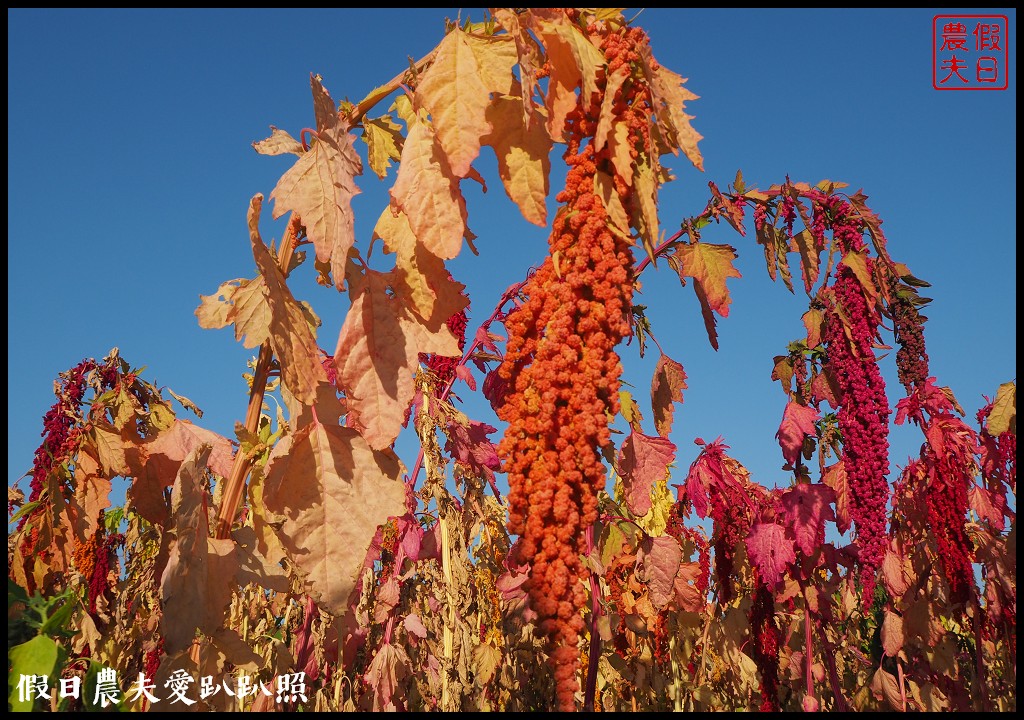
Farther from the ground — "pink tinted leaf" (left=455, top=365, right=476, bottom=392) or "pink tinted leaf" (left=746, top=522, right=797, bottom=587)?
"pink tinted leaf" (left=455, top=365, right=476, bottom=392)

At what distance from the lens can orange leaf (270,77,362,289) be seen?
2.09 metres

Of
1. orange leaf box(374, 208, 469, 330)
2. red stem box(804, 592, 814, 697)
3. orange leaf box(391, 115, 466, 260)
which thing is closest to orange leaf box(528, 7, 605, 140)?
orange leaf box(391, 115, 466, 260)

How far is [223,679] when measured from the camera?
2.34 metres

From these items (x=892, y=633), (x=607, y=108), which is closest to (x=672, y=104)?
(x=607, y=108)

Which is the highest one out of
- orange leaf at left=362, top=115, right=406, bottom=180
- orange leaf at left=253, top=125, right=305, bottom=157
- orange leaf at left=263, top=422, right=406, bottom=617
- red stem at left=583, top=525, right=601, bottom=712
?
orange leaf at left=362, top=115, right=406, bottom=180

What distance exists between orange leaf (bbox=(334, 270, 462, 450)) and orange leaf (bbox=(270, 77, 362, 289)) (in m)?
0.16

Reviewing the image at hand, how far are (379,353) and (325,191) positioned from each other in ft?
1.47

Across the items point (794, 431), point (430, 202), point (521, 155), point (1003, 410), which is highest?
point (521, 155)

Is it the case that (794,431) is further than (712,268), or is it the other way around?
(794,431)

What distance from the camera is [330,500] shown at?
217 cm

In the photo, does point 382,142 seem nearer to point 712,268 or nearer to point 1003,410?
point 712,268

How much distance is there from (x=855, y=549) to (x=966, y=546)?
52 cm

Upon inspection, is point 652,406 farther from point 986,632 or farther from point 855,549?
point 986,632

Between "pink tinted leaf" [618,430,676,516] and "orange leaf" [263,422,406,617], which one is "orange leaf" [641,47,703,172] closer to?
"pink tinted leaf" [618,430,676,516]
